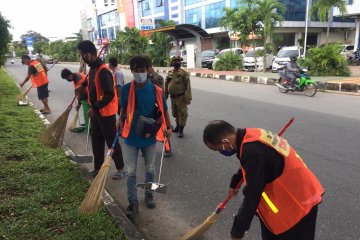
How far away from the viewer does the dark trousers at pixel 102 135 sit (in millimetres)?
4270

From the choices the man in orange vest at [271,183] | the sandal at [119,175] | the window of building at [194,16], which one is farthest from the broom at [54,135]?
the window of building at [194,16]

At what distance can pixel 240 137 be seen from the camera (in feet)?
6.41

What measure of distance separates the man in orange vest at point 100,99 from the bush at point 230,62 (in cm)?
1725

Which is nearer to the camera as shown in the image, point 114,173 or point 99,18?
point 114,173

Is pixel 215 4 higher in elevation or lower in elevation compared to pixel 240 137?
higher

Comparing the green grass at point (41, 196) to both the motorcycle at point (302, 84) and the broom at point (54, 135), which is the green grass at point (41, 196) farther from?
the motorcycle at point (302, 84)

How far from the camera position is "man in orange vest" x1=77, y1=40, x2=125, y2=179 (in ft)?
13.1

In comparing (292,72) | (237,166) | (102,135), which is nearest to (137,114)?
(102,135)

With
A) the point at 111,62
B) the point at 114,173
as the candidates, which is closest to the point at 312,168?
the point at 114,173

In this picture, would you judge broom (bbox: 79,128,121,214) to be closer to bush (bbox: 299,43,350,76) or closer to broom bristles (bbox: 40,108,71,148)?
broom bristles (bbox: 40,108,71,148)

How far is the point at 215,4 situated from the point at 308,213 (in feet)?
131

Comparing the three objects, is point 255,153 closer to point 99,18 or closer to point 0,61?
point 0,61

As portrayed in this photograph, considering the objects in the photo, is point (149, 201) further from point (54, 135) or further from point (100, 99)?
point (54, 135)

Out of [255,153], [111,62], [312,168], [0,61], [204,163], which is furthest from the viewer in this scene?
[0,61]
